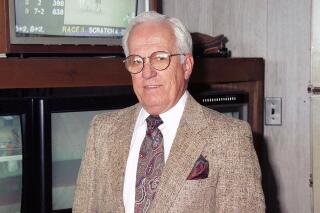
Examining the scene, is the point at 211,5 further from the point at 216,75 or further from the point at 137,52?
the point at 137,52

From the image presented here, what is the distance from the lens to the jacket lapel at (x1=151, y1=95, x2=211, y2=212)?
1.19 meters

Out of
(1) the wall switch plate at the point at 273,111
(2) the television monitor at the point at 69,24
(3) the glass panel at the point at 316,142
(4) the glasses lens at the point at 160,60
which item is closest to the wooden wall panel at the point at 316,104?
(3) the glass panel at the point at 316,142

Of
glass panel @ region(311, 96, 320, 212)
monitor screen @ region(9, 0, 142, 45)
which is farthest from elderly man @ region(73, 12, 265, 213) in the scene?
glass panel @ region(311, 96, 320, 212)

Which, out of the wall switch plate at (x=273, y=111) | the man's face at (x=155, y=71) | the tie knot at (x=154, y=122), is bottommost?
the wall switch plate at (x=273, y=111)

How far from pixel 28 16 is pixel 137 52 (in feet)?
1.25

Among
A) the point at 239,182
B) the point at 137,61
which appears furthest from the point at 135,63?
the point at 239,182

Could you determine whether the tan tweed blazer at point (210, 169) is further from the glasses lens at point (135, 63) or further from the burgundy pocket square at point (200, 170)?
the glasses lens at point (135, 63)

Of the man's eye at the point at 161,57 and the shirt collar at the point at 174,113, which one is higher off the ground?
the man's eye at the point at 161,57

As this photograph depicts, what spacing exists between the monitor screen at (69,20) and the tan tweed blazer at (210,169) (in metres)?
0.37

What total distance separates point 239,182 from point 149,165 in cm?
21

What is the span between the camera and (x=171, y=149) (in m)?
1.23

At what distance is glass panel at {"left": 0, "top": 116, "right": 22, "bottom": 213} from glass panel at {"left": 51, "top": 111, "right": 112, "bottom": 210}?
10cm

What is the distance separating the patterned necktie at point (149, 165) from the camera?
1.22 meters

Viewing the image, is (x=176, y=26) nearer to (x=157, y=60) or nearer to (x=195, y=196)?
(x=157, y=60)
